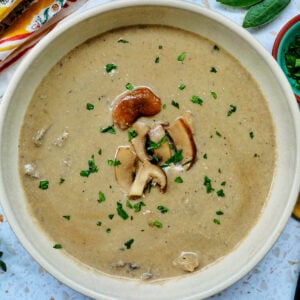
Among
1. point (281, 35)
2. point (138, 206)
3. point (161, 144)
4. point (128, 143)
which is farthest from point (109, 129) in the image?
point (281, 35)

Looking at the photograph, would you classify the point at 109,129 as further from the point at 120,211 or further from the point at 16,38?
the point at 16,38

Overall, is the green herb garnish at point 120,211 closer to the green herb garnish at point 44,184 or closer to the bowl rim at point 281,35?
the green herb garnish at point 44,184

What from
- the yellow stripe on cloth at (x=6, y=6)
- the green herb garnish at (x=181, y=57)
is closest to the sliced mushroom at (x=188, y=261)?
the green herb garnish at (x=181, y=57)

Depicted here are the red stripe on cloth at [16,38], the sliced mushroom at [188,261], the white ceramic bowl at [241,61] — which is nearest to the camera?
the white ceramic bowl at [241,61]

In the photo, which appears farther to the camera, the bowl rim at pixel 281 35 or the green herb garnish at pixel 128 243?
the bowl rim at pixel 281 35

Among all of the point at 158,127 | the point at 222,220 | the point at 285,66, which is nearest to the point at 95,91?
the point at 158,127

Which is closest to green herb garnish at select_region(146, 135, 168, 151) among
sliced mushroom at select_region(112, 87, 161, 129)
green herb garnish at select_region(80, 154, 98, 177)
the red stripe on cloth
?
sliced mushroom at select_region(112, 87, 161, 129)
